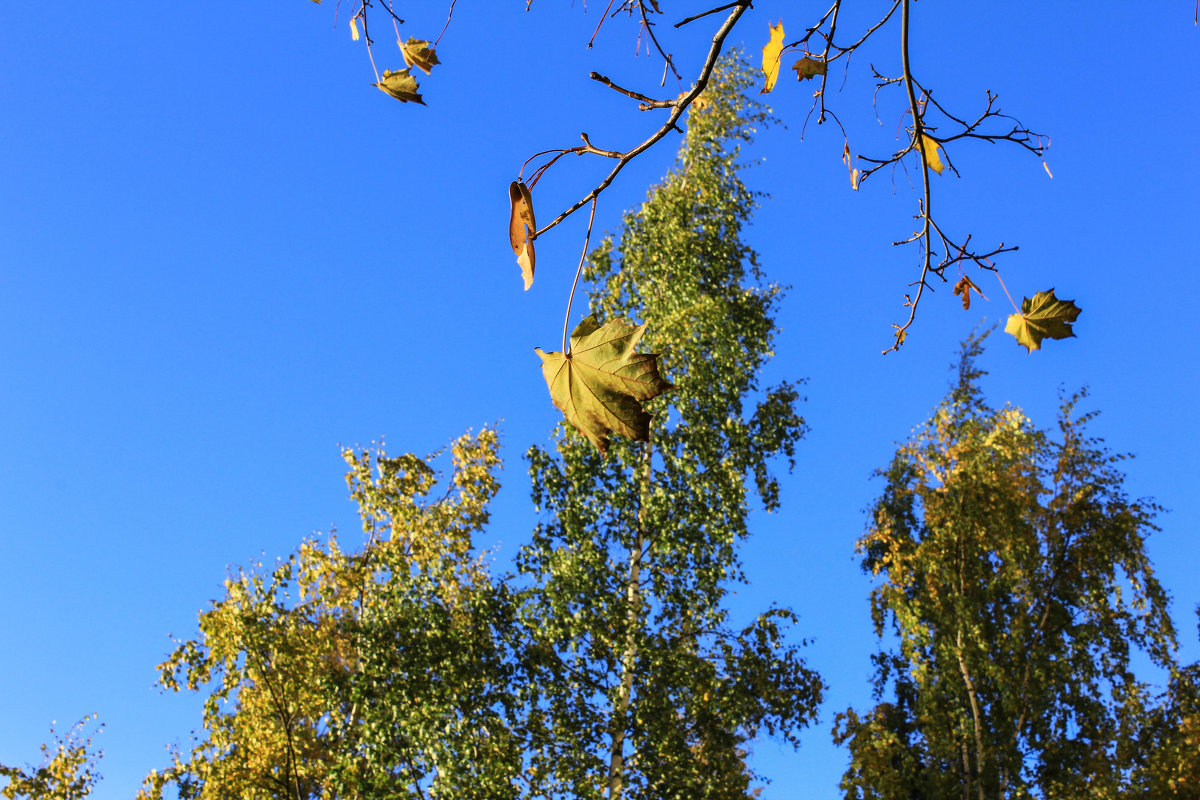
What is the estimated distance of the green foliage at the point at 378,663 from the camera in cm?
614

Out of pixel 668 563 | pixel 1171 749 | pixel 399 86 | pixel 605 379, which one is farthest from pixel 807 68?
pixel 1171 749

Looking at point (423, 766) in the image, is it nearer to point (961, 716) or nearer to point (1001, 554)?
point (961, 716)

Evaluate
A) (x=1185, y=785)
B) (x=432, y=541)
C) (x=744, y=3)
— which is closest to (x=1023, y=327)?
(x=744, y=3)

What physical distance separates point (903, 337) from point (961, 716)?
10.1 m

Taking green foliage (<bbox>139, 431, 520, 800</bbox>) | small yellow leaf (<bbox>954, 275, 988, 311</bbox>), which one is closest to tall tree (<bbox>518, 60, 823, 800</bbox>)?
green foliage (<bbox>139, 431, 520, 800</bbox>)

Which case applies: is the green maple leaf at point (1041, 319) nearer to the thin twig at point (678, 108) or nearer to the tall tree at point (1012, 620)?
the thin twig at point (678, 108)

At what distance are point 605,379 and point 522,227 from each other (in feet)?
0.69

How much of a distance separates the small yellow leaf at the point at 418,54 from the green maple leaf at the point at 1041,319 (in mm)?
1153

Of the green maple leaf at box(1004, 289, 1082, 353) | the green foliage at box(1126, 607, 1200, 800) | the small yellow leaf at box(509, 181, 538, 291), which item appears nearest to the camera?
the small yellow leaf at box(509, 181, 538, 291)

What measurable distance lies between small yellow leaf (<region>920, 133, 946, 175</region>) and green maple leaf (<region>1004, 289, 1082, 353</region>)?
279 mm

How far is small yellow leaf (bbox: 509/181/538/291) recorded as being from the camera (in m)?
1.04

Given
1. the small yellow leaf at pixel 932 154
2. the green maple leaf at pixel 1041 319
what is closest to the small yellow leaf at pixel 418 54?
the small yellow leaf at pixel 932 154

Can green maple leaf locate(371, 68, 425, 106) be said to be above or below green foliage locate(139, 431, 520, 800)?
below

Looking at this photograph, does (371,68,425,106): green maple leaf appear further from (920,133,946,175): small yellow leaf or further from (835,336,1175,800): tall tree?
(835,336,1175,800): tall tree
